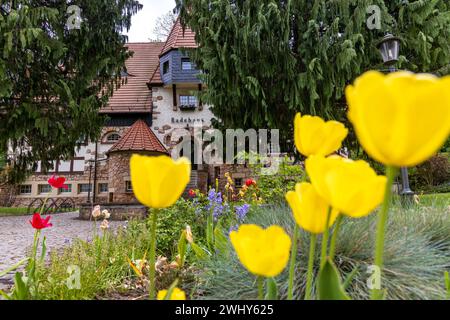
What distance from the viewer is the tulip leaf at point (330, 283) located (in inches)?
25.0

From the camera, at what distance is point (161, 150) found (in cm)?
1467

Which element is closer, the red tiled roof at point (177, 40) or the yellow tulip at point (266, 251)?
the yellow tulip at point (266, 251)

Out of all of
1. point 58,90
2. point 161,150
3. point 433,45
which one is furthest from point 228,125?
point 161,150

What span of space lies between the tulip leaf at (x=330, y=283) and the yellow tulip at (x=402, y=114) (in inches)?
9.5

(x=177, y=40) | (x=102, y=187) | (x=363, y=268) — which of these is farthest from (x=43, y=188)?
(x=363, y=268)

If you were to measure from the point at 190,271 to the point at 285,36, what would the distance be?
198 inches

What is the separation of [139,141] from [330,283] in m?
14.0

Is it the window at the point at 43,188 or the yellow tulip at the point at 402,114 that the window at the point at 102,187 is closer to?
→ the window at the point at 43,188

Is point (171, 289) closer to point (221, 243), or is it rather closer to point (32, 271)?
point (32, 271)

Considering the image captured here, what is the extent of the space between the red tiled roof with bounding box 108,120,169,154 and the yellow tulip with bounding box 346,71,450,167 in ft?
44.6

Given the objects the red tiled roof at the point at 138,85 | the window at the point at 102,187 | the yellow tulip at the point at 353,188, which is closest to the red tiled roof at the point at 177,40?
the red tiled roof at the point at 138,85

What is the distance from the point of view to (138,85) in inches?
A: 714

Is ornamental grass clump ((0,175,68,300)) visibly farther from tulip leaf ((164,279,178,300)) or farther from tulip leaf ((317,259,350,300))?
tulip leaf ((317,259,350,300))

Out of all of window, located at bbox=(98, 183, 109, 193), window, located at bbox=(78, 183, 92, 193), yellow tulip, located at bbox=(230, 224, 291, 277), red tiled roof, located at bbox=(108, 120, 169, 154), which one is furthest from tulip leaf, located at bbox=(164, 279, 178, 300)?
window, located at bbox=(78, 183, 92, 193)
